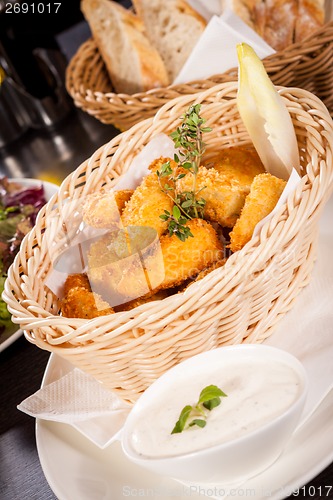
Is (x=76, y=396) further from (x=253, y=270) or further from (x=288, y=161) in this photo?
(x=288, y=161)

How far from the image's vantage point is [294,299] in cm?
126

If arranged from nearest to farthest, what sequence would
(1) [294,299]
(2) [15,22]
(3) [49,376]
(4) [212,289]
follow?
1. (4) [212,289]
2. (1) [294,299]
3. (3) [49,376]
4. (2) [15,22]

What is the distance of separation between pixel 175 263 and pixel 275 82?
755 mm

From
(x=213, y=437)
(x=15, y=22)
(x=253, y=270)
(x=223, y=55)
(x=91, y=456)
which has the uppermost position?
(x=15, y=22)

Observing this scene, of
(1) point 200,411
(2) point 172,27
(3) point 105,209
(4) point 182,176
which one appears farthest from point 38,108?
(1) point 200,411

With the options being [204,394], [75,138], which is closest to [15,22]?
[75,138]

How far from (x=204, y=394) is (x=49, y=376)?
608mm

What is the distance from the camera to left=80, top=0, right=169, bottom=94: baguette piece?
2078mm

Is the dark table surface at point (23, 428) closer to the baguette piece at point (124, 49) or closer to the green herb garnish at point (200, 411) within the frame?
the green herb garnish at point (200, 411)

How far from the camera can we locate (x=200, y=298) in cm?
99

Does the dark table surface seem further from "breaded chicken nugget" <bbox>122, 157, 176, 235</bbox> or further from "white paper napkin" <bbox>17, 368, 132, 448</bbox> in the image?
"breaded chicken nugget" <bbox>122, 157, 176, 235</bbox>

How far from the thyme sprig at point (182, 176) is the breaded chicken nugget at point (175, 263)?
26 mm

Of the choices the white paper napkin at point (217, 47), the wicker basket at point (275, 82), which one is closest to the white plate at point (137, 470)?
the wicker basket at point (275, 82)

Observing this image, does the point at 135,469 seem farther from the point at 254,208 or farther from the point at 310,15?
the point at 310,15
